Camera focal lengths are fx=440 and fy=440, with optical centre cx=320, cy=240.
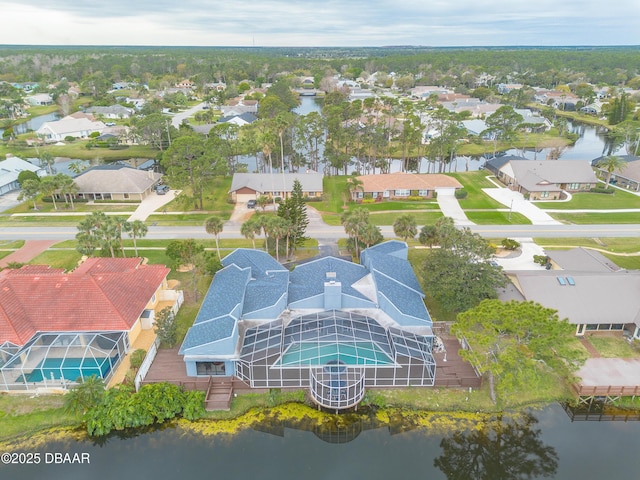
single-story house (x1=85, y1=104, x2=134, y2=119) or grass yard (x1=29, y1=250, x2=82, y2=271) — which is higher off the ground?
single-story house (x1=85, y1=104, x2=134, y2=119)

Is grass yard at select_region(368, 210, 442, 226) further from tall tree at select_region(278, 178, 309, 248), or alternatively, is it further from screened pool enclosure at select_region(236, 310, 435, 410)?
screened pool enclosure at select_region(236, 310, 435, 410)

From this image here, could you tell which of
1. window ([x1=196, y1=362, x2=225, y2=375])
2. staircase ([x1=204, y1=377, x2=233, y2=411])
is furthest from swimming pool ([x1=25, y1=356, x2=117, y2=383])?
staircase ([x1=204, y1=377, x2=233, y2=411])

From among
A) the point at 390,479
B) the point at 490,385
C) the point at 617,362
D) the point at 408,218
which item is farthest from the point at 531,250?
the point at 390,479

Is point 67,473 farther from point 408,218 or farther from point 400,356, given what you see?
point 408,218

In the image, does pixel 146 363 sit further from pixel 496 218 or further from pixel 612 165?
pixel 612 165

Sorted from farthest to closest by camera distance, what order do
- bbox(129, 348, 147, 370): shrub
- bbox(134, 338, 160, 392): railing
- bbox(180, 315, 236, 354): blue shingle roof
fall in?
bbox(129, 348, 147, 370): shrub
bbox(180, 315, 236, 354): blue shingle roof
bbox(134, 338, 160, 392): railing

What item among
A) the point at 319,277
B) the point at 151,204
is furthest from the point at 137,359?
the point at 151,204
